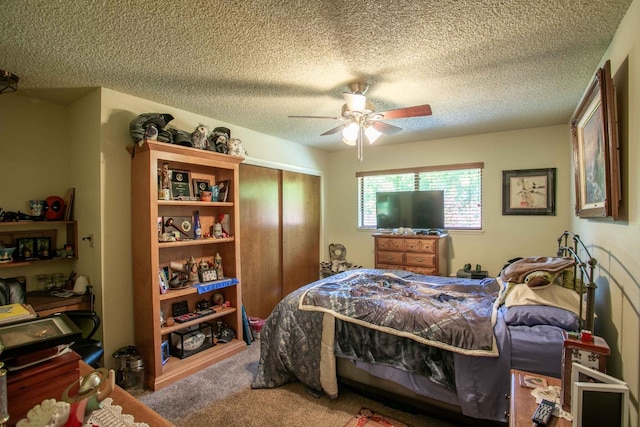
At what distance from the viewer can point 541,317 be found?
5.96 feet

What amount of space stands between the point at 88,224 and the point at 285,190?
237 cm

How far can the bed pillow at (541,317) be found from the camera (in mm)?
1766

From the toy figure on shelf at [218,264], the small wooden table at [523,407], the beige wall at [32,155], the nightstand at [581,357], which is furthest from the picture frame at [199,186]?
the nightstand at [581,357]

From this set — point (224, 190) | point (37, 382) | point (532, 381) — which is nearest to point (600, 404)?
point (532, 381)

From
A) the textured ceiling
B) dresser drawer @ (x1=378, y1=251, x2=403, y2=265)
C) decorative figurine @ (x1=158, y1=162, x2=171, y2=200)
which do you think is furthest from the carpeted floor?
the textured ceiling

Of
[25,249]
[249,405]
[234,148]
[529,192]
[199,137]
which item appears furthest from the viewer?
[529,192]

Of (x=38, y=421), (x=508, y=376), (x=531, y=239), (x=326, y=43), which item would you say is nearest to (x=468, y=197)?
(x=531, y=239)

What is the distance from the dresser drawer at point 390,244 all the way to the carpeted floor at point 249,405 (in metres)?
2.16

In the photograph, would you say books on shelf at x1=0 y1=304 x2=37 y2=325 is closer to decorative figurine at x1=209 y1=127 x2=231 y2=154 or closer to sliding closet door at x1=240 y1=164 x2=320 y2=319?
decorative figurine at x1=209 y1=127 x2=231 y2=154

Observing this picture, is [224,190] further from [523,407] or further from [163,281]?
[523,407]

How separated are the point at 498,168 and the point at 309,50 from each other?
3.22 metres

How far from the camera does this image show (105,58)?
208 centimetres

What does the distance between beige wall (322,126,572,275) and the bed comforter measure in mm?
1470

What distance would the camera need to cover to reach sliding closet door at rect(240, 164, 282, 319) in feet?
12.8
